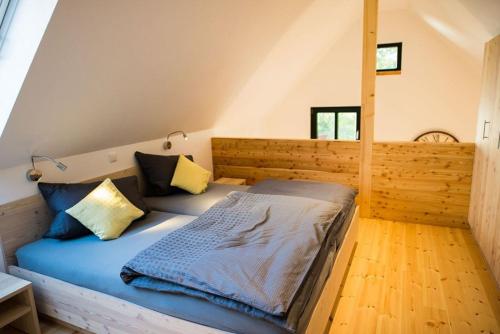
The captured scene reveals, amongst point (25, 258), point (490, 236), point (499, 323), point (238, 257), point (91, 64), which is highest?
point (91, 64)

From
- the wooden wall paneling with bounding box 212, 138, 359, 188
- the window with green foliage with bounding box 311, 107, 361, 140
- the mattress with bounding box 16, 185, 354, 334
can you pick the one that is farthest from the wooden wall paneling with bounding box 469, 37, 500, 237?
the window with green foliage with bounding box 311, 107, 361, 140

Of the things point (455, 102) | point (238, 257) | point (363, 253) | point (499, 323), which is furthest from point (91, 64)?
point (455, 102)

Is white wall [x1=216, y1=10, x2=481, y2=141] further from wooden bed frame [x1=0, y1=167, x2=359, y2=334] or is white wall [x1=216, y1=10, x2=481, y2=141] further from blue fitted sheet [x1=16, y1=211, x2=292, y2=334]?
wooden bed frame [x1=0, y1=167, x2=359, y2=334]

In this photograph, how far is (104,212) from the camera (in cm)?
238

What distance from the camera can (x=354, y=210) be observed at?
2.94 metres

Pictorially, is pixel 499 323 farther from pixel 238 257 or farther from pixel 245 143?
pixel 245 143

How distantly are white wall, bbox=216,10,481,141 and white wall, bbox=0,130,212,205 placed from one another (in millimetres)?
806

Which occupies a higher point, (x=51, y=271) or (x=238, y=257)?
(x=238, y=257)

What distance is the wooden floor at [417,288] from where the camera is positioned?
2131 millimetres

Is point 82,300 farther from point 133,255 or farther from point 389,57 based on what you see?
point 389,57

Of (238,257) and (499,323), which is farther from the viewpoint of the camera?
(499,323)

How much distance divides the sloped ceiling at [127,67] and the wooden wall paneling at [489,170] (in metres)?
1.88

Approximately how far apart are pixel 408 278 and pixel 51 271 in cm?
255

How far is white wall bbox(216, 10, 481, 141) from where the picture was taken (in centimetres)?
545
